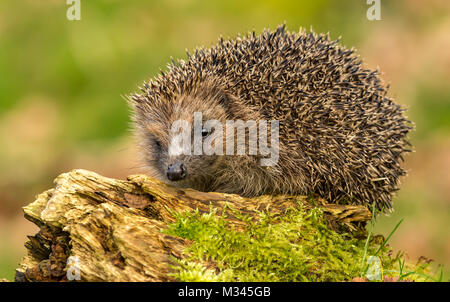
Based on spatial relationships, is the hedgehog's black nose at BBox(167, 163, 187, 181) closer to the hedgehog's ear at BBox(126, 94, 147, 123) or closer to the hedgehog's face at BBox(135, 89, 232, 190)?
the hedgehog's face at BBox(135, 89, 232, 190)

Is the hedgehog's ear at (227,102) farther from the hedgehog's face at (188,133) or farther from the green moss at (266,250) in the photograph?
the green moss at (266,250)

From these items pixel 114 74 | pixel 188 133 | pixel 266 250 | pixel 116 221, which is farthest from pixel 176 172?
pixel 114 74

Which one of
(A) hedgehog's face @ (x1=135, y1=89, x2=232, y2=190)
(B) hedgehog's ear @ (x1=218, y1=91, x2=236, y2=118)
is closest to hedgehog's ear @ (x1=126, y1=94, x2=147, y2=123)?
(A) hedgehog's face @ (x1=135, y1=89, x2=232, y2=190)

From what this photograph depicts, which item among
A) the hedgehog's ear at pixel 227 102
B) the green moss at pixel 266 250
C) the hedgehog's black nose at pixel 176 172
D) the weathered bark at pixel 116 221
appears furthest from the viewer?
the hedgehog's ear at pixel 227 102

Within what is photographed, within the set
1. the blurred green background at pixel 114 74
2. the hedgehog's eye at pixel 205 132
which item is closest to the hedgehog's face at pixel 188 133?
the hedgehog's eye at pixel 205 132

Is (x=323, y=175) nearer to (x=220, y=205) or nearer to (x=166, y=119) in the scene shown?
(x=220, y=205)

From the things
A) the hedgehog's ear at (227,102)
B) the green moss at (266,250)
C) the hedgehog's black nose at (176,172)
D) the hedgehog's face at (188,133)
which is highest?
the hedgehog's ear at (227,102)
